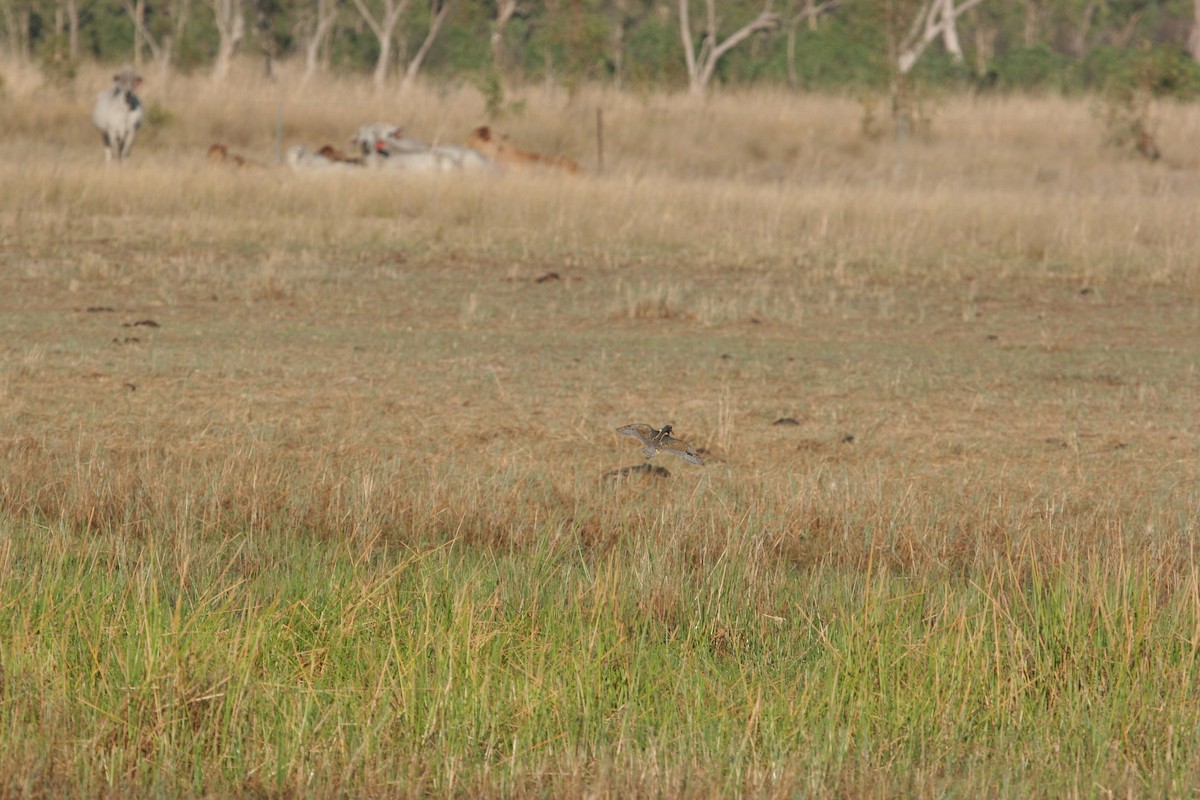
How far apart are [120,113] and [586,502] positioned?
46.5ft

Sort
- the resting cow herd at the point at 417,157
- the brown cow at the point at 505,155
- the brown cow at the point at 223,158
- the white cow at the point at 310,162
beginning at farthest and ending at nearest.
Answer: the brown cow at the point at 505,155
the resting cow herd at the point at 417,157
the white cow at the point at 310,162
the brown cow at the point at 223,158

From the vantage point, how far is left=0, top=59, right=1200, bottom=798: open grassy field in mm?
3795

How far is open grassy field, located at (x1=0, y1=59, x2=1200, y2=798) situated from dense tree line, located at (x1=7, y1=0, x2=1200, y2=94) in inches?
594

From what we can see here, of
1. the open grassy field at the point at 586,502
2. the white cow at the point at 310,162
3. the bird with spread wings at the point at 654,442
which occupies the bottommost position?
the white cow at the point at 310,162

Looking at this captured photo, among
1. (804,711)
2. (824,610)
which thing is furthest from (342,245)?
(804,711)

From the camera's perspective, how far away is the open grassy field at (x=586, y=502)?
12.5ft

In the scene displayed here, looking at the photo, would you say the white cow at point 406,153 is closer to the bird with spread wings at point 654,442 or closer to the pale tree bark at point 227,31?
the pale tree bark at point 227,31

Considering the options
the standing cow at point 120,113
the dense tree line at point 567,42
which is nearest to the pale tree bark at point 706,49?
the dense tree line at point 567,42

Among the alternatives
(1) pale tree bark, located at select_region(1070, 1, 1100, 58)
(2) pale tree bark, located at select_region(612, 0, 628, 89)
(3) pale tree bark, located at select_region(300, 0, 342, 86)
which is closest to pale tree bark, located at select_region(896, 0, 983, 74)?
(2) pale tree bark, located at select_region(612, 0, 628, 89)

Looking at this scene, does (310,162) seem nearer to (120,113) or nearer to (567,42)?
(120,113)

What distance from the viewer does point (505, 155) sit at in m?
20.1

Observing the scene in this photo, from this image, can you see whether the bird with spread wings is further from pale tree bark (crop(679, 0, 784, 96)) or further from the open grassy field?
pale tree bark (crop(679, 0, 784, 96))

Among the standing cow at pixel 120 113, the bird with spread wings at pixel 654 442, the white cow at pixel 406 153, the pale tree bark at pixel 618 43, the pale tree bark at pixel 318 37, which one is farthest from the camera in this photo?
the pale tree bark at pixel 618 43

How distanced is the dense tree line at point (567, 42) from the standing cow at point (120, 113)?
9.27m
